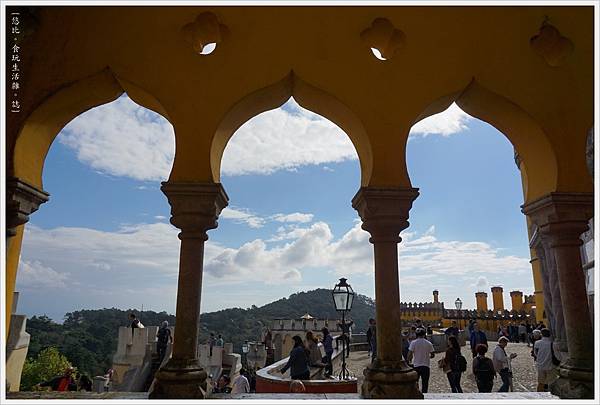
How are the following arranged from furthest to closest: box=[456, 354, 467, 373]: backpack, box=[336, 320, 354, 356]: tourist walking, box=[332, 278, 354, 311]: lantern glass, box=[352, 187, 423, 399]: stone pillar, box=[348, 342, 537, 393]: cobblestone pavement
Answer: box=[348, 342, 537, 393]: cobblestone pavement < box=[336, 320, 354, 356]: tourist walking < box=[332, 278, 354, 311]: lantern glass < box=[456, 354, 467, 373]: backpack < box=[352, 187, 423, 399]: stone pillar

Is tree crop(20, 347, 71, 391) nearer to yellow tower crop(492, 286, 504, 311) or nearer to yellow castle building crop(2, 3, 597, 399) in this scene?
yellow tower crop(492, 286, 504, 311)

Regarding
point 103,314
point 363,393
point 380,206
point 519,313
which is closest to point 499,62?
point 380,206

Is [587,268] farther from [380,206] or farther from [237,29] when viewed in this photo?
[237,29]

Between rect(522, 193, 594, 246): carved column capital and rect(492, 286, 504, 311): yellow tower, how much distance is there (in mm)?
23879

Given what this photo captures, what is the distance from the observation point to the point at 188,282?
3730 millimetres

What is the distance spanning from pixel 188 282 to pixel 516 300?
2599cm

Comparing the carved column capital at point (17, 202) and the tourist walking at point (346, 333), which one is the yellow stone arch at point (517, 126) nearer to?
the carved column capital at point (17, 202)

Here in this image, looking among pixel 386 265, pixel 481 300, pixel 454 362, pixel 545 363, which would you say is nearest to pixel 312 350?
pixel 454 362

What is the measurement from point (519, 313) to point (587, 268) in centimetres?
1632

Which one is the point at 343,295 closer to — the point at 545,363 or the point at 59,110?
the point at 545,363

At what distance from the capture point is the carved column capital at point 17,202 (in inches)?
148

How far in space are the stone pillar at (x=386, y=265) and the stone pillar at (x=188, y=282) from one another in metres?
1.33

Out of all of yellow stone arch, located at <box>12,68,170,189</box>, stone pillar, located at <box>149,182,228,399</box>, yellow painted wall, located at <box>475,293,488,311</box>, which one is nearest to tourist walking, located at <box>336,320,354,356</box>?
stone pillar, located at <box>149,182,228,399</box>

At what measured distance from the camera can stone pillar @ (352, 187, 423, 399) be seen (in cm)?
371
